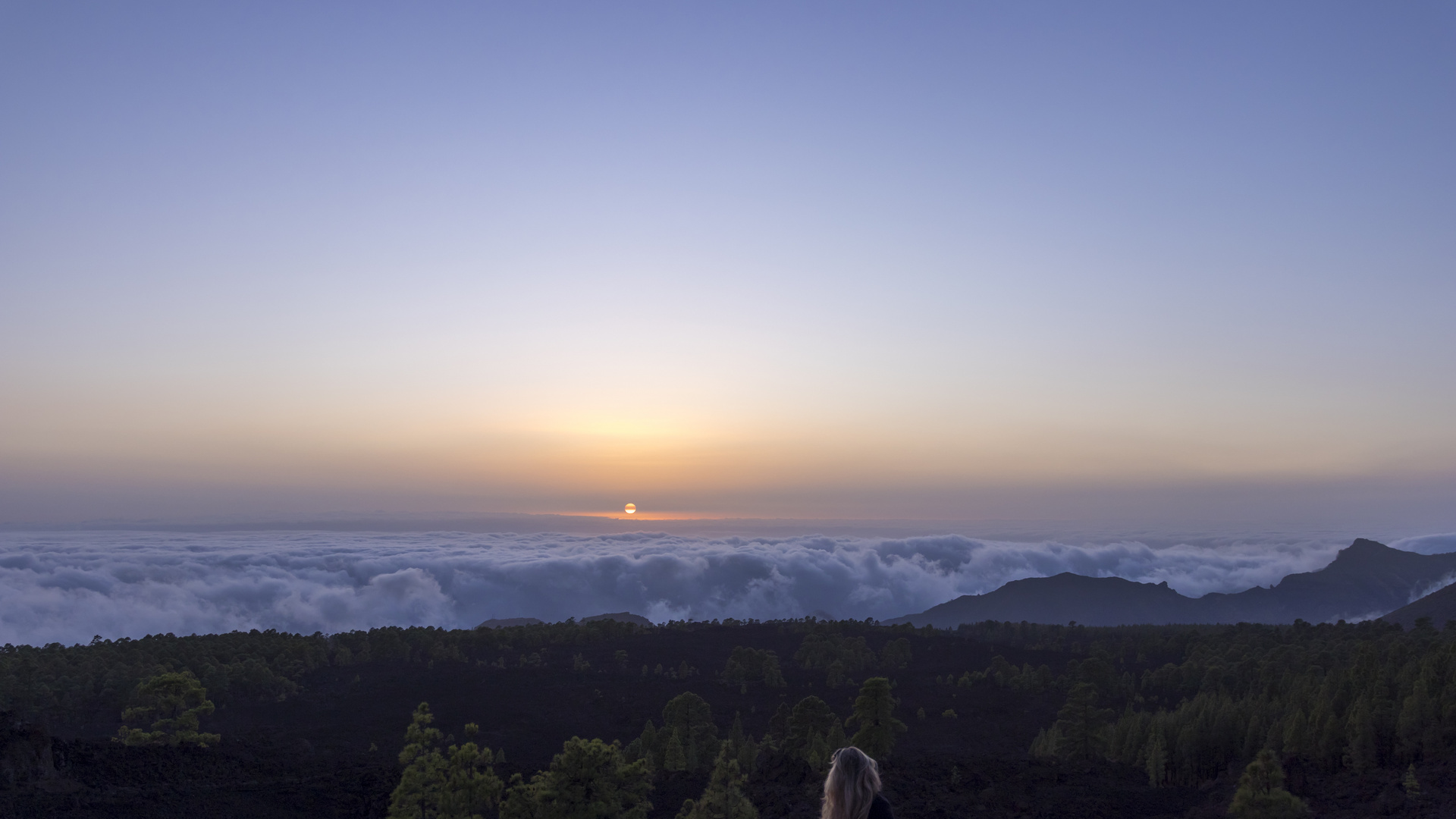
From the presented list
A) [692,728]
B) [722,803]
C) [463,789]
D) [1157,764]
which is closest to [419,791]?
[463,789]

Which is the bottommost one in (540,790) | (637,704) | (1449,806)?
(637,704)

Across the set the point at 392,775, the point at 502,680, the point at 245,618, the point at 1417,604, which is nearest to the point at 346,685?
the point at 502,680

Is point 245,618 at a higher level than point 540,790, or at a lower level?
lower

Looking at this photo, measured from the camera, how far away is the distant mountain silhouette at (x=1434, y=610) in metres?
125

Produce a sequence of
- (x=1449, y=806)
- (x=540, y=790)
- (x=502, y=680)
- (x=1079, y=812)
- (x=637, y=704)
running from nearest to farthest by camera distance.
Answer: (x=540, y=790)
(x=1449, y=806)
(x=1079, y=812)
(x=637, y=704)
(x=502, y=680)

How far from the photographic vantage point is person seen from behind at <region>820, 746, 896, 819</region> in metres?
6.17

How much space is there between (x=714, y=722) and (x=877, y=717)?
23.1m

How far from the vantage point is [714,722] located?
68.6 meters

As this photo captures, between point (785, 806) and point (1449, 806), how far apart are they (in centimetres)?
2391

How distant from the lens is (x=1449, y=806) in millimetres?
29125

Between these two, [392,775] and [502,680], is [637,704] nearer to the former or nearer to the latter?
[502,680]

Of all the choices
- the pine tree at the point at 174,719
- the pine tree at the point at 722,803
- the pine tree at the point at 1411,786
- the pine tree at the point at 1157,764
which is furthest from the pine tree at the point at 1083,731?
the pine tree at the point at 174,719

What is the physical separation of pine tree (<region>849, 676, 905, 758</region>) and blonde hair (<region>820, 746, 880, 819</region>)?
4504 centimetres

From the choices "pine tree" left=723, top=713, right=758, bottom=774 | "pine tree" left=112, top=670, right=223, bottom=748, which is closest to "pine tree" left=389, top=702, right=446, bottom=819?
"pine tree" left=723, top=713, right=758, bottom=774
